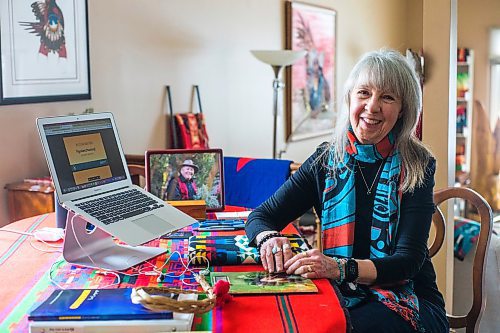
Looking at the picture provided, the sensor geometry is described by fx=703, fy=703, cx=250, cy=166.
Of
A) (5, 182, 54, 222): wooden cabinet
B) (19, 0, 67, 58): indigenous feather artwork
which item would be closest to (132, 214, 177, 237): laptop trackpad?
(5, 182, 54, 222): wooden cabinet

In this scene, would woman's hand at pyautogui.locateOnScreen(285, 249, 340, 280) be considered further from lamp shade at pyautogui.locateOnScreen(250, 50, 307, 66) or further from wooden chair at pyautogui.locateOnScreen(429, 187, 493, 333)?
lamp shade at pyautogui.locateOnScreen(250, 50, 307, 66)

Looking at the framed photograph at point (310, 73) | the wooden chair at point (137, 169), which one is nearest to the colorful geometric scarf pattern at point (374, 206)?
the wooden chair at point (137, 169)

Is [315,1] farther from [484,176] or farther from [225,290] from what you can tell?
[225,290]

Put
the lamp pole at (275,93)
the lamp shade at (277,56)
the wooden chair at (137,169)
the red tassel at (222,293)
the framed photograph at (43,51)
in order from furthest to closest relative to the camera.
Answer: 1. the lamp pole at (275,93)
2. the lamp shade at (277,56)
3. the framed photograph at (43,51)
4. the wooden chair at (137,169)
5. the red tassel at (222,293)

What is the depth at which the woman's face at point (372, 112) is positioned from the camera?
1.99 m

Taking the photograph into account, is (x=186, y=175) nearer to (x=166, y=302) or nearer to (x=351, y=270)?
(x=351, y=270)

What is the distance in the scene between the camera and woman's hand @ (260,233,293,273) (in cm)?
170

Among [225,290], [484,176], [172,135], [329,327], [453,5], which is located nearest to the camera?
[329,327]

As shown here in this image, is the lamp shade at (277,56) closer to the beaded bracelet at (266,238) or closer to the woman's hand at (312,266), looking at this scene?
the beaded bracelet at (266,238)

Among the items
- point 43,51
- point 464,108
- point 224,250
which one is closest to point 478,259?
point 224,250

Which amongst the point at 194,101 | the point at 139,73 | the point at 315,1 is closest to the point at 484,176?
the point at 315,1

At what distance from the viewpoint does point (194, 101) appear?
14.1 feet

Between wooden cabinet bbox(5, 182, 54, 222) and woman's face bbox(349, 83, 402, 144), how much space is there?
1453 millimetres

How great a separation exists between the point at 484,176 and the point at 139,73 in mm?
A: 4833
